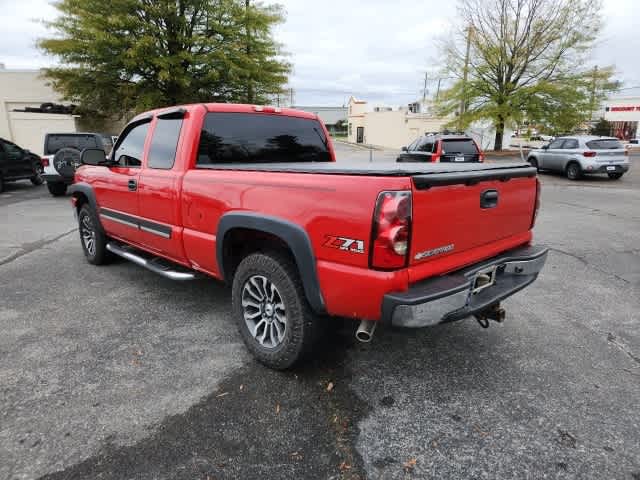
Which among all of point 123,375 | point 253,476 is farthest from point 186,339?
point 253,476

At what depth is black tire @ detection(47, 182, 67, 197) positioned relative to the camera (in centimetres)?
1223

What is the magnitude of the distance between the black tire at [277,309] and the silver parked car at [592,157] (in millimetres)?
15648

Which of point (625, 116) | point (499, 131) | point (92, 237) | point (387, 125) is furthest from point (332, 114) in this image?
point (92, 237)

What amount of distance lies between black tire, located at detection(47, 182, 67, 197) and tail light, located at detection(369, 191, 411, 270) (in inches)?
502

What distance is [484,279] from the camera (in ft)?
9.00

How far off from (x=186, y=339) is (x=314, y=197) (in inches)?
72.3

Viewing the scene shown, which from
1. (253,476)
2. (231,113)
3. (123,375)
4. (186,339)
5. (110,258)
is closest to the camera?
(253,476)

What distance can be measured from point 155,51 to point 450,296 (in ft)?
63.4

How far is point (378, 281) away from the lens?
2.24 metres

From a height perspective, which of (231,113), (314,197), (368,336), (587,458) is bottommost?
(587,458)

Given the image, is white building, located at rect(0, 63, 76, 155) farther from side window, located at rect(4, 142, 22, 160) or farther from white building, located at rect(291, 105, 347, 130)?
white building, located at rect(291, 105, 347, 130)

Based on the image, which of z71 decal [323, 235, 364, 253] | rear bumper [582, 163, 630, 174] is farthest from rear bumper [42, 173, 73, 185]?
rear bumper [582, 163, 630, 174]

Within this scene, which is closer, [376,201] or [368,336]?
[376,201]

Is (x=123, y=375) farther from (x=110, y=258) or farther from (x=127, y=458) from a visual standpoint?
(x=110, y=258)
